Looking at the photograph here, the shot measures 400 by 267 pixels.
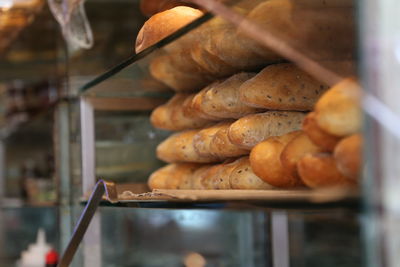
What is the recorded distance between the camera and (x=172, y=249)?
2111mm

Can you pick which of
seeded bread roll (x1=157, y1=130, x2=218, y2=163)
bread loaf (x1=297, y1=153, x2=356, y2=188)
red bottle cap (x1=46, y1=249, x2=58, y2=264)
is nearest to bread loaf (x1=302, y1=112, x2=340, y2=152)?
bread loaf (x1=297, y1=153, x2=356, y2=188)

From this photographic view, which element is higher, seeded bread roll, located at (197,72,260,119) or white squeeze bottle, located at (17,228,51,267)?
seeded bread roll, located at (197,72,260,119)

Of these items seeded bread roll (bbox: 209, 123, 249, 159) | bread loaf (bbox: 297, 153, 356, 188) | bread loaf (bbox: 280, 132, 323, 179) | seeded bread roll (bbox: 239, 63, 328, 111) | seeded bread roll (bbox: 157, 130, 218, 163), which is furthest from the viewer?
seeded bread roll (bbox: 157, 130, 218, 163)

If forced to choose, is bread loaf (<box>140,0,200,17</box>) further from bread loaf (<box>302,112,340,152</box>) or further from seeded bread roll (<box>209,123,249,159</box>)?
bread loaf (<box>302,112,340,152</box>)

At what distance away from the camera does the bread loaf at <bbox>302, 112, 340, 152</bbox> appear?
0.60 meters

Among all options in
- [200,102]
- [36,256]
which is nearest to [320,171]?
[200,102]

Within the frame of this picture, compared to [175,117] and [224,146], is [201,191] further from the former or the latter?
[175,117]

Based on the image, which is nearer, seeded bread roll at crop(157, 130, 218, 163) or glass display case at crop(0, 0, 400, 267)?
glass display case at crop(0, 0, 400, 267)

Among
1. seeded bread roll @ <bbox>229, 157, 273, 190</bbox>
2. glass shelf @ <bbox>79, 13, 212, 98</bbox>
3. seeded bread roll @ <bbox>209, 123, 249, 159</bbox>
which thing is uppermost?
glass shelf @ <bbox>79, 13, 212, 98</bbox>

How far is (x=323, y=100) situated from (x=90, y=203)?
18.2 inches

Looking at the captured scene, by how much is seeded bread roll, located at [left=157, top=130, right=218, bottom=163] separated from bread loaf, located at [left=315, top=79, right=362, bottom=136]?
1.49ft

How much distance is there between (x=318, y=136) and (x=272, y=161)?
0.49 feet

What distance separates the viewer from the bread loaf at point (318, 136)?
60 cm

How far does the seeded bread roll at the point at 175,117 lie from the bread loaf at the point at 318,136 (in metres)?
0.42
